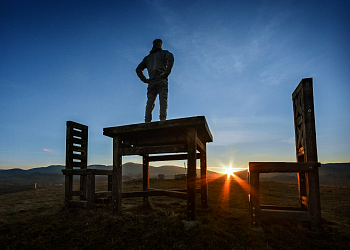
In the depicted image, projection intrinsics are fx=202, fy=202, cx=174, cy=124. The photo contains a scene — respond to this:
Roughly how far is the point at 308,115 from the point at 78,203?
779 cm

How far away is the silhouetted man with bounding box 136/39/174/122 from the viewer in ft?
20.1

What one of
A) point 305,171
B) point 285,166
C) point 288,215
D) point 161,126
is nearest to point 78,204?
point 161,126

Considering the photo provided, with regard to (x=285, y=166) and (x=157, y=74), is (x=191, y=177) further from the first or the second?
(x=157, y=74)

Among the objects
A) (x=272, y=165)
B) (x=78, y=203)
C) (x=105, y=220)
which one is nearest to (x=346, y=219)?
(x=272, y=165)

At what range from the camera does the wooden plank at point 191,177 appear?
512cm

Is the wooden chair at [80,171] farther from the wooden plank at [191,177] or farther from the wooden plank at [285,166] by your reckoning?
the wooden plank at [285,166]

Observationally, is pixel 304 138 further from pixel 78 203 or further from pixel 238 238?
pixel 78 203

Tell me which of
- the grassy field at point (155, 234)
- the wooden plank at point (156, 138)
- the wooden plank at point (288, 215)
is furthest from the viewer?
the wooden plank at point (156, 138)

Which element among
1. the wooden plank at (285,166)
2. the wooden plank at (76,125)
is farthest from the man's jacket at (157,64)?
the wooden plank at (285,166)

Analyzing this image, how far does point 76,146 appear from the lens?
8219 millimetres

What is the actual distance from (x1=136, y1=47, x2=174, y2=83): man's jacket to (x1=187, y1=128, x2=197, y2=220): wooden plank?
2.03 meters

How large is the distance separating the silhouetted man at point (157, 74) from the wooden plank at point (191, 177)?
1123 millimetres

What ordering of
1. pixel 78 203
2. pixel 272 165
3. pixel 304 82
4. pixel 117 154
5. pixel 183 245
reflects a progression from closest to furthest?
1. pixel 183 245
2. pixel 272 165
3. pixel 304 82
4. pixel 117 154
5. pixel 78 203

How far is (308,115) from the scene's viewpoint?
211 inches
